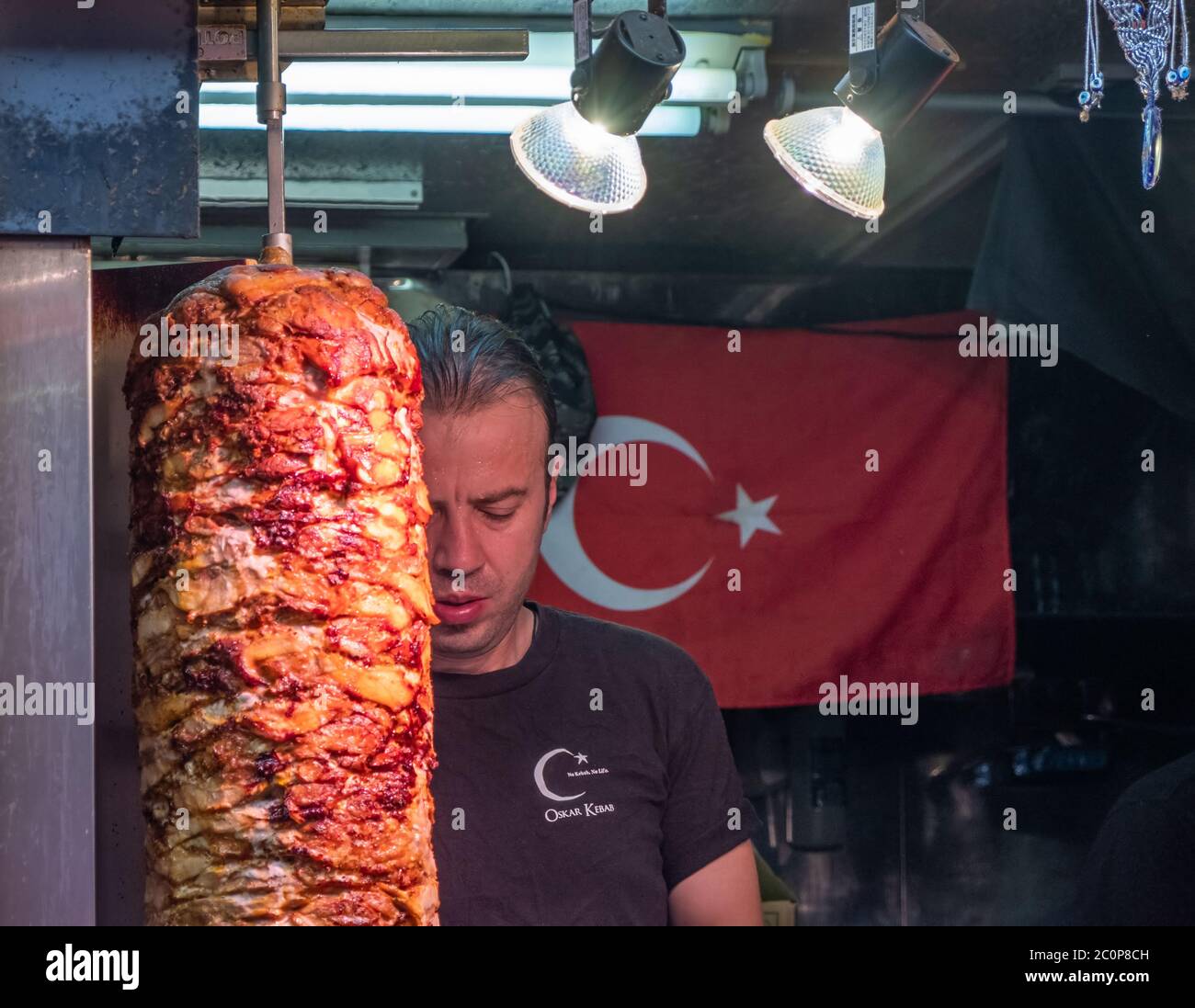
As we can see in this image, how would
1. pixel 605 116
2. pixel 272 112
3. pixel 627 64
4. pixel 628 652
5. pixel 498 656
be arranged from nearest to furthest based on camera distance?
pixel 272 112, pixel 627 64, pixel 605 116, pixel 498 656, pixel 628 652

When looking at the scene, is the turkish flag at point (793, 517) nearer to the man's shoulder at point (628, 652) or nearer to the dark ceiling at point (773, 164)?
the dark ceiling at point (773, 164)

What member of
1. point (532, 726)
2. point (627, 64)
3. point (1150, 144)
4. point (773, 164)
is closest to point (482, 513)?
point (532, 726)

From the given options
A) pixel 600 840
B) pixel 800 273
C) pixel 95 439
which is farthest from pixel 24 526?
pixel 800 273

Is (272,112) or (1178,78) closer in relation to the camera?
(272,112)

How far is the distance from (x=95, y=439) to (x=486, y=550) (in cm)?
87

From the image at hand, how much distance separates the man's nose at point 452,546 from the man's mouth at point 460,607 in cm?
5

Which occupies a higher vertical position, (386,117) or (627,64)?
(386,117)

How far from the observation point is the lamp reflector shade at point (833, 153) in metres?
2.53

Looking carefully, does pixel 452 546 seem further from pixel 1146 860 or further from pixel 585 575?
pixel 585 575

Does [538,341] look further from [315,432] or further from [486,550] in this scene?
[315,432]

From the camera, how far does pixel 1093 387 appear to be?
6.03 m

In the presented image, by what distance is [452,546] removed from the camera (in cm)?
237

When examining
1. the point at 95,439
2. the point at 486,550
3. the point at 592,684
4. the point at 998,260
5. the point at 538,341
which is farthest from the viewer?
the point at 538,341

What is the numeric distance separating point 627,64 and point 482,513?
2.83 feet
